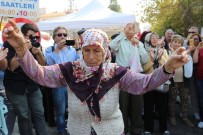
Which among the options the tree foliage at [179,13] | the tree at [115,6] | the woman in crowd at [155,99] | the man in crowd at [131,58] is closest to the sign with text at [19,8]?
the man in crowd at [131,58]

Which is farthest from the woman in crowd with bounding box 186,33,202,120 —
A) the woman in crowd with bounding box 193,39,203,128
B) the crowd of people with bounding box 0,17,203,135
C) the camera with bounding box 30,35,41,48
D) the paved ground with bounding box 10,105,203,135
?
the camera with bounding box 30,35,41,48

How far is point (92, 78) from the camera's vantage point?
92.4 inches

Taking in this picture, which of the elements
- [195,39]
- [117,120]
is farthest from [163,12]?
[117,120]

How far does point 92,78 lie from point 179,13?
12.8m

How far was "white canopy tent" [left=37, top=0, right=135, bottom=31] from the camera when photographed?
7.92 m

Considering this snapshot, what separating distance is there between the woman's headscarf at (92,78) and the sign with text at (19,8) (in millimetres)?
2461

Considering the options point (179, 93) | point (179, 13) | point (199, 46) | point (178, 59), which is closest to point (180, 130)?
point (179, 93)

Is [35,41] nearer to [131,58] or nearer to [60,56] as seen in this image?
[60,56]

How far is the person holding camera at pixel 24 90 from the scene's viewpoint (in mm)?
3842

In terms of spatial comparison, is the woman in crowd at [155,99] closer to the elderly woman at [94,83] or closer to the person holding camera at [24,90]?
the person holding camera at [24,90]

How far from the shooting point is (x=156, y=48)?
547 centimetres

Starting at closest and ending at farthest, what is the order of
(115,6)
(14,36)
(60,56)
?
1. (14,36)
2. (60,56)
3. (115,6)

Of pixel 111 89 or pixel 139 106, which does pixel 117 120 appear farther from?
pixel 139 106

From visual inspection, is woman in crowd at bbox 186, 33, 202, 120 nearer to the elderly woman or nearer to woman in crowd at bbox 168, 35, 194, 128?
woman in crowd at bbox 168, 35, 194, 128
